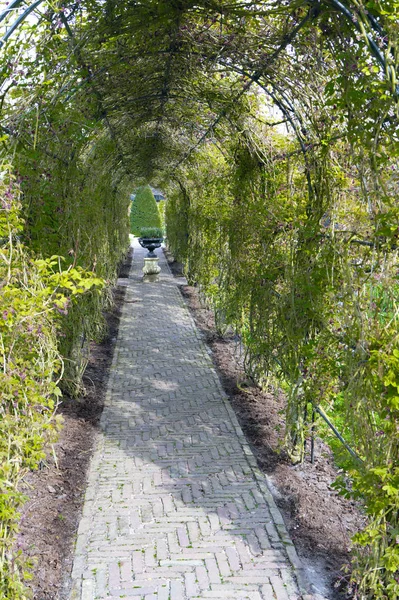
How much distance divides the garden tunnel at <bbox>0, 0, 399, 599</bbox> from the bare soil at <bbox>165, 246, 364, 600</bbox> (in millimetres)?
205

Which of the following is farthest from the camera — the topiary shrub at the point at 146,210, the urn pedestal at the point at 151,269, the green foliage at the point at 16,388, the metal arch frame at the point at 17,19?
the topiary shrub at the point at 146,210

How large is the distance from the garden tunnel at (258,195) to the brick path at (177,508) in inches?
21.5

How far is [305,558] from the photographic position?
324 centimetres

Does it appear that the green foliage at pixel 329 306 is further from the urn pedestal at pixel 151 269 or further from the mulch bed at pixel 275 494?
the urn pedestal at pixel 151 269

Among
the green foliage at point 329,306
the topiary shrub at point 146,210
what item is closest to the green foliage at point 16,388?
the green foliage at point 329,306

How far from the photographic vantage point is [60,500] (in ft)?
12.6

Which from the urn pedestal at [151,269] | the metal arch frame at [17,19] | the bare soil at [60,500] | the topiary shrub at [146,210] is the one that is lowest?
the bare soil at [60,500]

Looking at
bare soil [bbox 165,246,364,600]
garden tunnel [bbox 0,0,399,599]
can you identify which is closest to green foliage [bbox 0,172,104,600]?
garden tunnel [bbox 0,0,399,599]

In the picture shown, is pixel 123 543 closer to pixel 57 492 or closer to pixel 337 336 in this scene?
pixel 57 492

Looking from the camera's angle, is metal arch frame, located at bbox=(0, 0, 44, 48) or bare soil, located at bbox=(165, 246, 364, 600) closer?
metal arch frame, located at bbox=(0, 0, 44, 48)

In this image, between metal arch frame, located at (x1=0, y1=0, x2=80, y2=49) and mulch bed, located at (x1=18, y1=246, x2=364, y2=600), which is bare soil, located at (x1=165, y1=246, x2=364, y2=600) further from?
metal arch frame, located at (x1=0, y1=0, x2=80, y2=49)

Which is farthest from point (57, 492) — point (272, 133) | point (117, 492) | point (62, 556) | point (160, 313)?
point (160, 313)

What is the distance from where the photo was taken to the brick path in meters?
3.00

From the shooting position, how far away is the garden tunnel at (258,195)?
2.63m
